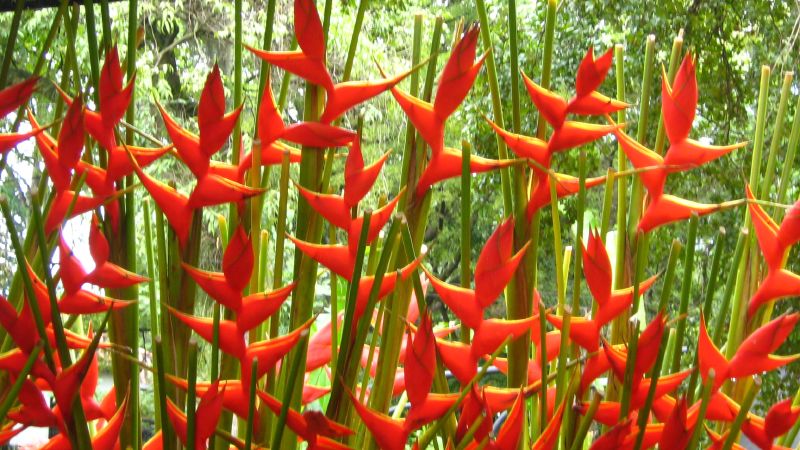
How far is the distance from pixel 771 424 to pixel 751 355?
2 centimetres

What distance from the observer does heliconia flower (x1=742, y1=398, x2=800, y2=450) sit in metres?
0.26

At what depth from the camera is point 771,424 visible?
0.26 metres

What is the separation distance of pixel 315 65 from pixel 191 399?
3.4 inches

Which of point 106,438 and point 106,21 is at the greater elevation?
point 106,21

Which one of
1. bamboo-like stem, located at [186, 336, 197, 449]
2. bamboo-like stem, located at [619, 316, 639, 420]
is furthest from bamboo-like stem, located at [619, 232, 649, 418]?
bamboo-like stem, located at [186, 336, 197, 449]

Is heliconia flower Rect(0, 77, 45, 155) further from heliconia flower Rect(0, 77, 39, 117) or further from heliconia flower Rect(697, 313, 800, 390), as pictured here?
heliconia flower Rect(697, 313, 800, 390)

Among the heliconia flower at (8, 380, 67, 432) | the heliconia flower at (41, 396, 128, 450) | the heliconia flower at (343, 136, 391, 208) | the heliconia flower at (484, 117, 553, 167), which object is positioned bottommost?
the heliconia flower at (41, 396, 128, 450)

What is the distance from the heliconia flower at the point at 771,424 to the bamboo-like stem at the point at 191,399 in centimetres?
15

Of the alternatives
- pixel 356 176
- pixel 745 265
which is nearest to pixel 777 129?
pixel 745 265

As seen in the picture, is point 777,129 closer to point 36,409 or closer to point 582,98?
point 582,98

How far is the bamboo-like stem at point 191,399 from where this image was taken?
21 cm

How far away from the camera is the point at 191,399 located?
0.22 m

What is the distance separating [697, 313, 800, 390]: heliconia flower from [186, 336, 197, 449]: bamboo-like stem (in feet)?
0.41

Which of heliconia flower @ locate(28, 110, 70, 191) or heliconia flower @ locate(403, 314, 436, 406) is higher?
heliconia flower @ locate(28, 110, 70, 191)
